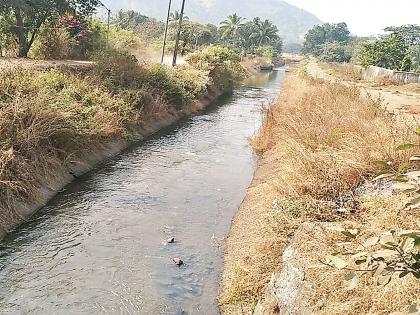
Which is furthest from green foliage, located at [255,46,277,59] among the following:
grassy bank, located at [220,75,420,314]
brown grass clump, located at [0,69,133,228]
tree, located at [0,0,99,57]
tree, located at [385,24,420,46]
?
grassy bank, located at [220,75,420,314]

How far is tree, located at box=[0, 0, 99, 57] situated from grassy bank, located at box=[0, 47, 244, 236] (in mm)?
5155

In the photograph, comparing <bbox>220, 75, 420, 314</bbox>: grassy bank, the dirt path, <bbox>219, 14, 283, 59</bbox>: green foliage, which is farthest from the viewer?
<bbox>219, 14, 283, 59</bbox>: green foliage

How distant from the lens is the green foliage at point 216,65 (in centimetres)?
3195

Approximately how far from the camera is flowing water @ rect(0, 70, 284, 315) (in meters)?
6.75

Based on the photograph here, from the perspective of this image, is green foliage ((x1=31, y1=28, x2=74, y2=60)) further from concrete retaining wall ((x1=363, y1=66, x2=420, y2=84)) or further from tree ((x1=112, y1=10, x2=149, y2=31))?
tree ((x1=112, y1=10, x2=149, y2=31))

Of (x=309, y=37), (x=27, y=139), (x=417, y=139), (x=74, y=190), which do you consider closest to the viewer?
(x=417, y=139)

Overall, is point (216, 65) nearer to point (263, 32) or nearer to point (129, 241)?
point (129, 241)

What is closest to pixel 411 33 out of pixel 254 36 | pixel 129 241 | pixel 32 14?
pixel 254 36

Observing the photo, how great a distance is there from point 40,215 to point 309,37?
15687 cm

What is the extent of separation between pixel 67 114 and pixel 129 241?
5318 millimetres

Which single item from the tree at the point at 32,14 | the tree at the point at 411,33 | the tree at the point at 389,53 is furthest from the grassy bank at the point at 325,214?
the tree at the point at 411,33

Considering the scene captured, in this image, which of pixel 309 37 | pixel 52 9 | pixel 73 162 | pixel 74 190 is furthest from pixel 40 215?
pixel 309 37

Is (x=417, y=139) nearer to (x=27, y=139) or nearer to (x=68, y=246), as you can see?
(x=68, y=246)

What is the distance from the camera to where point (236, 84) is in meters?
39.1
